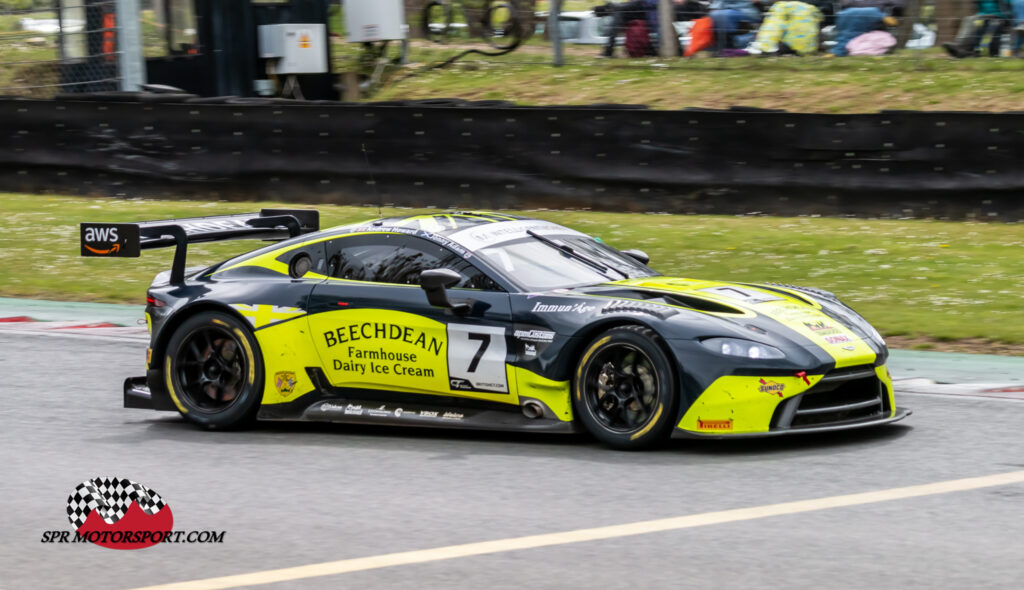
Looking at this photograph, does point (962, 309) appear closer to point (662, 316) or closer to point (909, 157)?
point (909, 157)

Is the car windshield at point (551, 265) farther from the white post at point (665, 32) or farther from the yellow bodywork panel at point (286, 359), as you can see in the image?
the white post at point (665, 32)

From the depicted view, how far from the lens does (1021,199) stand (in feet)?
46.3

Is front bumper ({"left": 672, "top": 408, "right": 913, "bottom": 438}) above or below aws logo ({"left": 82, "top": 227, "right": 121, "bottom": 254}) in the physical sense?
below

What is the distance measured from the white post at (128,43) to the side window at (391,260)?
14660 mm

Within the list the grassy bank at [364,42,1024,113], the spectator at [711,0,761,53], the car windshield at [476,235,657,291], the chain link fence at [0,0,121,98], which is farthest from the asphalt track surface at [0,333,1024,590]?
the chain link fence at [0,0,121,98]

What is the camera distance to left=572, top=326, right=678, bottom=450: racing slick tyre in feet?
22.7

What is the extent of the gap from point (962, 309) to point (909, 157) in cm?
343

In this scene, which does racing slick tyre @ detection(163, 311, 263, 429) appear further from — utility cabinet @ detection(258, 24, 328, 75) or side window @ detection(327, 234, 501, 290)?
utility cabinet @ detection(258, 24, 328, 75)

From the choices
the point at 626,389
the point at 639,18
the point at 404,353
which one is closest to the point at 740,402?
the point at 626,389

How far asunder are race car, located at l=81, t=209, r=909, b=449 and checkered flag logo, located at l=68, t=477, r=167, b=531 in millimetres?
1319

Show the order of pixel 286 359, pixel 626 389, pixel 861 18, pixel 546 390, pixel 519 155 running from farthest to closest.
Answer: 1. pixel 861 18
2. pixel 519 155
3. pixel 286 359
4. pixel 546 390
5. pixel 626 389

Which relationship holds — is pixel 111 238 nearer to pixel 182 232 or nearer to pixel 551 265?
pixel 182 232

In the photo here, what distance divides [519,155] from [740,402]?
9150 millimetres

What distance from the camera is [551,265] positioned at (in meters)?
7.80
